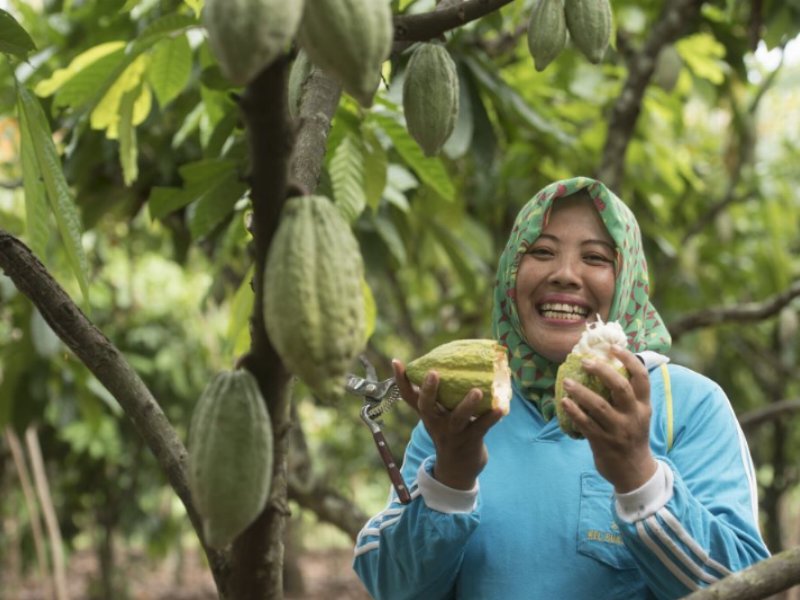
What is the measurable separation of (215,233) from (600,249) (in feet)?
5.05

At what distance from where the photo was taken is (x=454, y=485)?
1.13 metres

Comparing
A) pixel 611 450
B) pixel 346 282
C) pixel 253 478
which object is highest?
pixel 346 282

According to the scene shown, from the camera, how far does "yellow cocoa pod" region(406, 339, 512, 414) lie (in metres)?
0.97

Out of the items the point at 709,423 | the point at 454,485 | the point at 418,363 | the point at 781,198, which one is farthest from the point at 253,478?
the point at 781,198

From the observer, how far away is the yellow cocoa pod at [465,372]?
972 millimetres

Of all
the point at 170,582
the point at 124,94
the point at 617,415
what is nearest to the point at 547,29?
the point at 617,415

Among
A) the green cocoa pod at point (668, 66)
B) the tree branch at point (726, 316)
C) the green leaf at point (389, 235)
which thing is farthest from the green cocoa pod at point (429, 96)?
the tree branch at point (726, 316)

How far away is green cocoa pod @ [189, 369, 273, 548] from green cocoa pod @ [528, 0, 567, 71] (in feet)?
2.06

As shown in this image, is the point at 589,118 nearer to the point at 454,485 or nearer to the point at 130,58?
the point at 130,58

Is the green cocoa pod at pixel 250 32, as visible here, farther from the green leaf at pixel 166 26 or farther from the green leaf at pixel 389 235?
the green leaf at pixel 389 235

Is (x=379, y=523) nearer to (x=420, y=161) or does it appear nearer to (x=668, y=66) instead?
(x=420, y=161)

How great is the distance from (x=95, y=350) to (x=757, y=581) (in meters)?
0.59

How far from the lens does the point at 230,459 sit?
0.67 m

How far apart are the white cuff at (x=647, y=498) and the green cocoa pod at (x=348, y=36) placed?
551 millimetres
